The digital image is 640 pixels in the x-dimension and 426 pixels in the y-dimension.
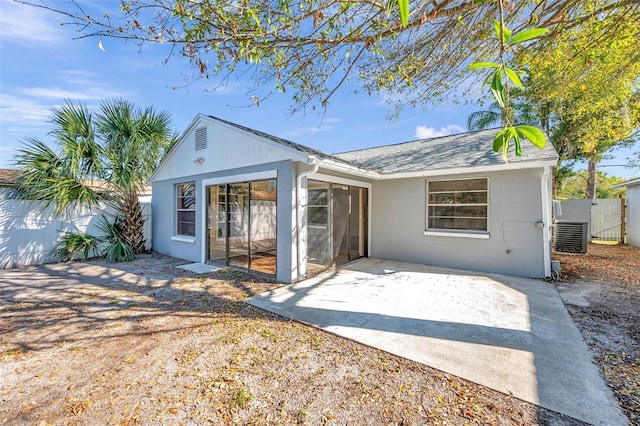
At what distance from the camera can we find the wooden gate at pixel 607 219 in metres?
12.5

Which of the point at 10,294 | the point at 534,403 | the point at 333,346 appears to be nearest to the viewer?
the point at 534,403

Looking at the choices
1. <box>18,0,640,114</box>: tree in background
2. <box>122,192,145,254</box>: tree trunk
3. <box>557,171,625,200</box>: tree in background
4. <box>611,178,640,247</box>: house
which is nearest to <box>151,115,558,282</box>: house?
<box>122,192,145,254</box>: tree trunk

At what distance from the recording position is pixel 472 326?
3.88 m

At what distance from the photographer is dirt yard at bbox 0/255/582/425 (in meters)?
2.25

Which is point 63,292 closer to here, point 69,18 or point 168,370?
point 168,370

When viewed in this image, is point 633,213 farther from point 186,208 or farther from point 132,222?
point 132,222

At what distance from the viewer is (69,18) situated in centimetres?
269

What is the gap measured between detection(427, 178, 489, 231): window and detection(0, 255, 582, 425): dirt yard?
17.4ft

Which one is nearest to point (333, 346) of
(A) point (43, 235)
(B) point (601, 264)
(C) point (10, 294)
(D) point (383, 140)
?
(C) point (10, 294)

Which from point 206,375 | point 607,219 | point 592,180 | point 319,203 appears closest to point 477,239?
point 319,203

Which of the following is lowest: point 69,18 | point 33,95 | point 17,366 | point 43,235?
point 17,366

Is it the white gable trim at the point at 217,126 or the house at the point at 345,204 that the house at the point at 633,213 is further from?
the white gable trim at the point at 217,126

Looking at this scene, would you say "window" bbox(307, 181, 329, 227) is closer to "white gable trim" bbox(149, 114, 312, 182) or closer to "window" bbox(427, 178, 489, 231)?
"white gable trim" bbox(149, 114, 312, 182)

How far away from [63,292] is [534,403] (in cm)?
733
